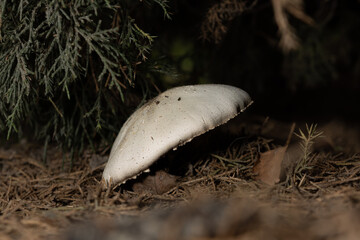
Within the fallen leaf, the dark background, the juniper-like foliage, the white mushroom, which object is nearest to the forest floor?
the fallen leaf

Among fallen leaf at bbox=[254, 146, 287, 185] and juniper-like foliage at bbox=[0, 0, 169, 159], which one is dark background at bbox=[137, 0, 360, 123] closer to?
juniper-like foliage at bbox=[0, 0, 169, 159]

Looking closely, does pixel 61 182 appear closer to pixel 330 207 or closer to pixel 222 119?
pixel 222 119

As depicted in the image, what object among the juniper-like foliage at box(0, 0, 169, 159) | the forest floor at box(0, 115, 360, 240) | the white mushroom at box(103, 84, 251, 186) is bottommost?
the forest floor at box(0, 115, 360, 240)

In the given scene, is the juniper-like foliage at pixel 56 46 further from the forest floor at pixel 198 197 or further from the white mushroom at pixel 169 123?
the forest floor at pixel 198 197

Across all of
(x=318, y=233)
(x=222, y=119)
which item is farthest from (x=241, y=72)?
(x=318, y=233)

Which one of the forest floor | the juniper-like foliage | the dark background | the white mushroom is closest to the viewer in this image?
the forest floor

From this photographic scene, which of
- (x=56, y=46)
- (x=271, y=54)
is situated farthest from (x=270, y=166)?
(x=271, y=54)

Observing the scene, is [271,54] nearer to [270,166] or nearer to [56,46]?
[270,166]
